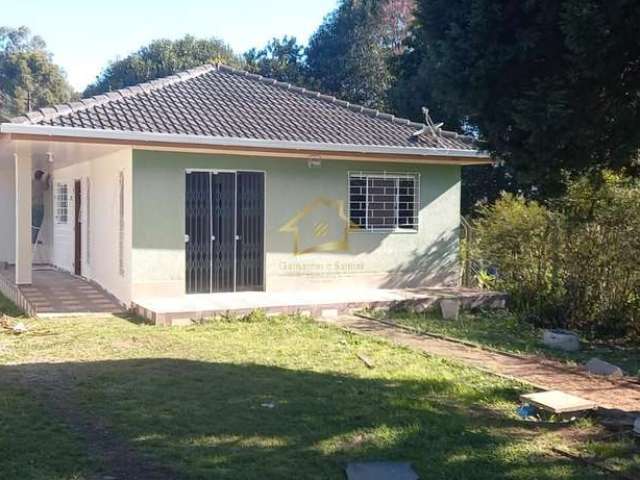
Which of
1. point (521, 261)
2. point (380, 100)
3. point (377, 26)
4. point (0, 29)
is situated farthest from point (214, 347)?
point (0, 29)

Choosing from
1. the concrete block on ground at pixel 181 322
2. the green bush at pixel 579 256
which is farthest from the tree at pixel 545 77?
the concrete block on ground at pixel 181 322

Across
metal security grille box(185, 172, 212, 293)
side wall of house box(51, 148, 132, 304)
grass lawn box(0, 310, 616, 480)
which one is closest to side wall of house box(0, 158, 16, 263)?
side wall of house box(51, 148, 132, 304)

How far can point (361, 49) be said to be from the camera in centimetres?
3591

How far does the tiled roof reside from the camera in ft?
39.0

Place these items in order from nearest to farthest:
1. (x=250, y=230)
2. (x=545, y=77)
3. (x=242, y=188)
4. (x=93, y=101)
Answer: (x=545, y=77), (x=93, y=101), (x=242, y=188), (x=250, y=230)

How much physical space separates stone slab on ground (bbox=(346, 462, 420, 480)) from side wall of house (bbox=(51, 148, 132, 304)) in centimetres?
814

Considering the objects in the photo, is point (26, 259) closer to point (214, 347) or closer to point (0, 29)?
point (214, 347)

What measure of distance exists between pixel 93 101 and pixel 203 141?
2286mm

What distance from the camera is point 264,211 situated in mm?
13320

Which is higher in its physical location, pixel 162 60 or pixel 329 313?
pixel 162 60

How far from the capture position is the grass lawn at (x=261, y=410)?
5.12 metres

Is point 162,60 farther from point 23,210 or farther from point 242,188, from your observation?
point 242,188

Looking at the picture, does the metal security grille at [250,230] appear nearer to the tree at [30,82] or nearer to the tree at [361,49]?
the tree at [361,49]

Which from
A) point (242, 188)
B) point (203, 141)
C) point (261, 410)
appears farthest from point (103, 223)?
point (261, 410)
